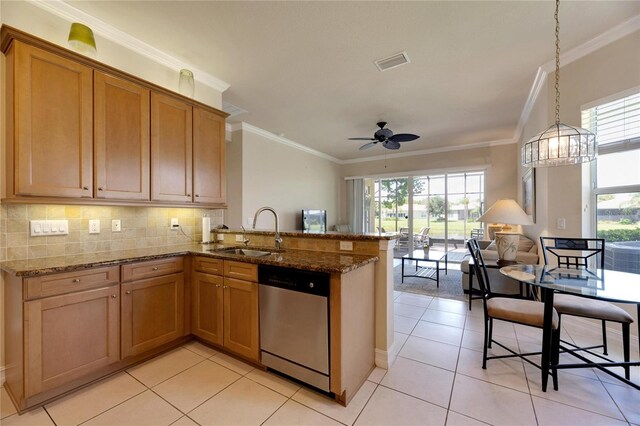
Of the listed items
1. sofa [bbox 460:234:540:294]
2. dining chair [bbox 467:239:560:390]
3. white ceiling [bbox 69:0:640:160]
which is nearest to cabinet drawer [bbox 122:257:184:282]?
white ceiling [bbox 69:0:640:160]

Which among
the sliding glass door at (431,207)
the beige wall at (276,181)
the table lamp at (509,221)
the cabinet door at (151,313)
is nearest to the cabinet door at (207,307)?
the cabinet door at (151,313)

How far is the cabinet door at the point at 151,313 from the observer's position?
209 centimetres

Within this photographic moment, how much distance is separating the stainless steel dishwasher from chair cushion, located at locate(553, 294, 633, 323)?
1957 millimetres

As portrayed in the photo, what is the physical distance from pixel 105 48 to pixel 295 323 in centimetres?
289

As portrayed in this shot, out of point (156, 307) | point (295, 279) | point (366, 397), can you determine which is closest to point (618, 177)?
point (366, 397)

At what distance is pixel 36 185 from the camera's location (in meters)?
1.81

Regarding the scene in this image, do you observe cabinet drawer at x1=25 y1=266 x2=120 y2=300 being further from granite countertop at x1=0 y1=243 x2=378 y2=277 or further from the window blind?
the window blind

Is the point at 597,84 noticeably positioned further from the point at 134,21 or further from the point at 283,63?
the point at 134,21

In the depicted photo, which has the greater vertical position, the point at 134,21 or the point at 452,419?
the point at 134,21

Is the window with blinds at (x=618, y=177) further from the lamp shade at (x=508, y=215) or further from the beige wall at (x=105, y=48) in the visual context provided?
the beige wall at (x=105, y=48)

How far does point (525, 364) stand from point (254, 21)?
3697 mm

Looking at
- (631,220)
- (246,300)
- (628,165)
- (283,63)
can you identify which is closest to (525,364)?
(631,220)

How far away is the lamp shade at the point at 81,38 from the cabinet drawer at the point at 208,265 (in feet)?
6.23

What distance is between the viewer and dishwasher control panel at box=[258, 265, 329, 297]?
176 cm
